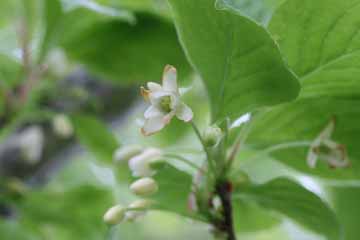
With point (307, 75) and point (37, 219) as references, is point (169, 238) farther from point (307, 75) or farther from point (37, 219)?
point (307, 75)

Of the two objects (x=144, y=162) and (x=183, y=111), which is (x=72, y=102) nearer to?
(x=144, y=162)

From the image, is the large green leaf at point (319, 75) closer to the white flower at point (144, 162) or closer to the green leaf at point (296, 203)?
the green leaf at point (296, 203)

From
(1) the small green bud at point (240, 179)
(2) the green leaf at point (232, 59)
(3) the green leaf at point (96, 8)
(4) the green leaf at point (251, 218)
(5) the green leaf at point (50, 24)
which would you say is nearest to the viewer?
(2) the green leaf at point (232, 59)

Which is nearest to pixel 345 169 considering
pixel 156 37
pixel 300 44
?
pixel 300 44

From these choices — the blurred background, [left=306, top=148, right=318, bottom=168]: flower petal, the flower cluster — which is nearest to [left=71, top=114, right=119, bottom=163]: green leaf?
the blurred background

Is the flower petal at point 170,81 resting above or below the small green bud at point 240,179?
above

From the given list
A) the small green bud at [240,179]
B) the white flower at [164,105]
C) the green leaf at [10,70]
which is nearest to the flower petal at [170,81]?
the white flower at [164,105]

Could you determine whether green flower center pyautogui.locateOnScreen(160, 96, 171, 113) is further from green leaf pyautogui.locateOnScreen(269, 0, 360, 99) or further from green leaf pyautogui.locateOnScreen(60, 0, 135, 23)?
green leaf pyautogui.locateOnScreen(60, 0, 135, 23)
